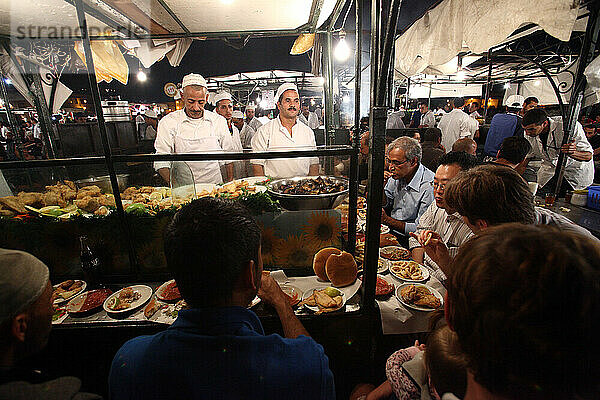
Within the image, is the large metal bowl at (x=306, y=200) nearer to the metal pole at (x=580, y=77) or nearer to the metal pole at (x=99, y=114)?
the metal pole at (x=99, y=114)

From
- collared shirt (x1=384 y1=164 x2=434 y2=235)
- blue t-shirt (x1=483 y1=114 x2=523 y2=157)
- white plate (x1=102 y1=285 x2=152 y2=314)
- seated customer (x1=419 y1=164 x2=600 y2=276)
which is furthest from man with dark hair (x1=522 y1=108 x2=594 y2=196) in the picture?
white plate (x1=102 y1=285 x2=152 y2=314)

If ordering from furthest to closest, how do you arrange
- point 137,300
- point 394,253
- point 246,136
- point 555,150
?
point 246,136 → point 555,150 → point 394,253 → point 137,300

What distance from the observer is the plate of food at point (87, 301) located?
6.65 ft

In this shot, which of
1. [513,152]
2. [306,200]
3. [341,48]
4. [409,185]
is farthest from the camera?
[341,48]

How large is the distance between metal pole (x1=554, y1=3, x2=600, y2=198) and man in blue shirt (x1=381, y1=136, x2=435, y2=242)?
2297mm

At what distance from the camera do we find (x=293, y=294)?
211cm

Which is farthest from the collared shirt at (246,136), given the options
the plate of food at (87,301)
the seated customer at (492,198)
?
the seated customer at (492,198)

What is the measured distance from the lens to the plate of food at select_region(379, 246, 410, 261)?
274cm

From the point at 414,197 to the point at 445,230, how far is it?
3.30 ft

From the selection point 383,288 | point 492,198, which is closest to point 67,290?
point 383,288

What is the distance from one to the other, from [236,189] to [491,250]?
7.38 ft

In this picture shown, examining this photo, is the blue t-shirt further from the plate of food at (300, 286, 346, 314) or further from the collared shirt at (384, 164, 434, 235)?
the plate of food at (300, 286, 346, 314)

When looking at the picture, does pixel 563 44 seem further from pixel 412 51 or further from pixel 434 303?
pixel 434 303

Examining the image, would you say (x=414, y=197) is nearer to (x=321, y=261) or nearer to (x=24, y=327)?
(x=321, y=261)
